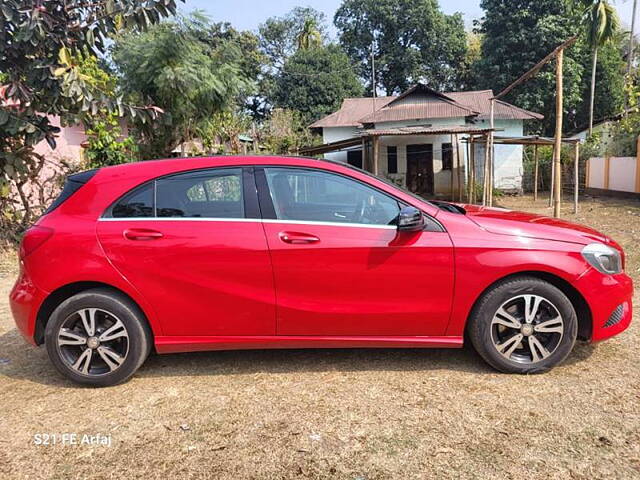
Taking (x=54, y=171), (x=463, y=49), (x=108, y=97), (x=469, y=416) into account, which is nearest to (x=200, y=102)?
(x=54, y=171)

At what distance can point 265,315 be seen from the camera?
3.28 m

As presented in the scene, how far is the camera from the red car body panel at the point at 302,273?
3.20m

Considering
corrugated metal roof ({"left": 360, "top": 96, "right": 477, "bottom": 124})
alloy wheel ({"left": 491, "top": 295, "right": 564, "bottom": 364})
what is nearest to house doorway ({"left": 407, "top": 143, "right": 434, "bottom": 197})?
corrugated metal roof ({"left": 360, "top": 96, "right": 477, "bottom": 124})

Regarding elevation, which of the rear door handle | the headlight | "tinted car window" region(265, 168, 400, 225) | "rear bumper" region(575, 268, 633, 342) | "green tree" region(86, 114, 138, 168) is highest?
"green tree" region(86, 114, 138, 168)

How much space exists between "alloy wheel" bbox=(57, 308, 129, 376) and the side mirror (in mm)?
2022

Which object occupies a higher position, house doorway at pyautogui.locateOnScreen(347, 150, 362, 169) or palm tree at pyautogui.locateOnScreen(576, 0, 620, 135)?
palm tree at pyautogui.locateOnScreen(576, 0, 620, 135)

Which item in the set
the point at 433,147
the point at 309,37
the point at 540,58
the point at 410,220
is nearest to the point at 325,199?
the point at 410,220

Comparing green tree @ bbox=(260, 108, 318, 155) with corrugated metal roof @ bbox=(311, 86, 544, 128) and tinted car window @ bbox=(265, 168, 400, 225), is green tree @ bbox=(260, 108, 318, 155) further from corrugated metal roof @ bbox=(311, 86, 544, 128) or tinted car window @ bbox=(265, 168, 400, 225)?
tinted car window @ bbox=(265, 168, 400, 225)

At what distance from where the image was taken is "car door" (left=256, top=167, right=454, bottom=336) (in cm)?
320

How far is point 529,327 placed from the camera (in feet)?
10.7

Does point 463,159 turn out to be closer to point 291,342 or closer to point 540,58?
point 540,58

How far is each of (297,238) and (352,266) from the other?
0.41 metres

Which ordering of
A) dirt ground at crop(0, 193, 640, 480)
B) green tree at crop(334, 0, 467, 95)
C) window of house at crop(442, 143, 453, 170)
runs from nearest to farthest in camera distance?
dirt ground at crop(0, 193, 640, 480) → window of house at crop(442, 143, 453, 170) → green tree at crop(334, 0, 467, 95)

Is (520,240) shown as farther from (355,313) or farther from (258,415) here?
(258,415)
